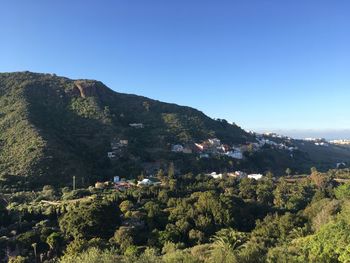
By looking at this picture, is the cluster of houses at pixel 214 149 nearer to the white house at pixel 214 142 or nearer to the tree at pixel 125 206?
the white house at pixel 214 142

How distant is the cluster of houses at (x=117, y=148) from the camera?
208ft

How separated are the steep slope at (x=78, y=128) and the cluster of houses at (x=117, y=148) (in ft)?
3.48

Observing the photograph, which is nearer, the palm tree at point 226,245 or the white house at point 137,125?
the palm tree at point 226,245

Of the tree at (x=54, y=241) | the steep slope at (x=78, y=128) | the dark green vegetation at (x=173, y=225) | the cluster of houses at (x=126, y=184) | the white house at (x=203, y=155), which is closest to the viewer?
the dark green vegetation at (x=173, y=225)

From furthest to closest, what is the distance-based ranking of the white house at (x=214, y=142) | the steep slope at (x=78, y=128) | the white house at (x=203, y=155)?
1. the white house at (x=214, y=142)
2. the white house at (x=203, y=155)
3. the steep slope at (x=78, y=128)

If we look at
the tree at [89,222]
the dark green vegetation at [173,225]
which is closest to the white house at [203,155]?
the dark green vegetation at [173,225]

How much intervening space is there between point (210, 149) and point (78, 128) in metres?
23.5

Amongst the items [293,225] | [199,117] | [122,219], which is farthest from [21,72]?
[293,225]

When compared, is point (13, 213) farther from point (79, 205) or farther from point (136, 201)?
point (136, 201)

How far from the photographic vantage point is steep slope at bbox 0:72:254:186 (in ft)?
173

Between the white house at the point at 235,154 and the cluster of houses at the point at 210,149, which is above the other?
the cluster of houses at the point at 210,149

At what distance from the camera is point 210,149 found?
7469 centimetres

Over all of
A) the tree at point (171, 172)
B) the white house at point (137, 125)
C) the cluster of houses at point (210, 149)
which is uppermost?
the white house at point (137, 125)

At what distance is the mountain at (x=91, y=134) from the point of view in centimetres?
5294
